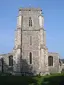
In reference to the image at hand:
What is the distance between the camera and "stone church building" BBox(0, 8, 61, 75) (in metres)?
66.4

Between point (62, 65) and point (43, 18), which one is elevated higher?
point (43, 18)

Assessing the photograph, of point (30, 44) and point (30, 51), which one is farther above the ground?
point (30, 44)

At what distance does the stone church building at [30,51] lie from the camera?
218 feet

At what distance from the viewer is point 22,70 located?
6644 cm

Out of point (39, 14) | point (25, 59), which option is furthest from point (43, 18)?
point (25, 59)

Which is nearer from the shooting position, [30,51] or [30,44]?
[30,51]

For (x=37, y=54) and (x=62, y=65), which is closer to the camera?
(x=37, y=54)

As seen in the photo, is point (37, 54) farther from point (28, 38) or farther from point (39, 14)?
point (39, 14)

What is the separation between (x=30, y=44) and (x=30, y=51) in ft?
5.50

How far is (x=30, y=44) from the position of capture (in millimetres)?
68062

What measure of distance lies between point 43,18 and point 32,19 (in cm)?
264

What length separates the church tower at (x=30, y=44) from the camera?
218ft

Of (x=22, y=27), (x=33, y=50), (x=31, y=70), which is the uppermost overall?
(x=22, y=27)

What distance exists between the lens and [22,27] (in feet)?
226
